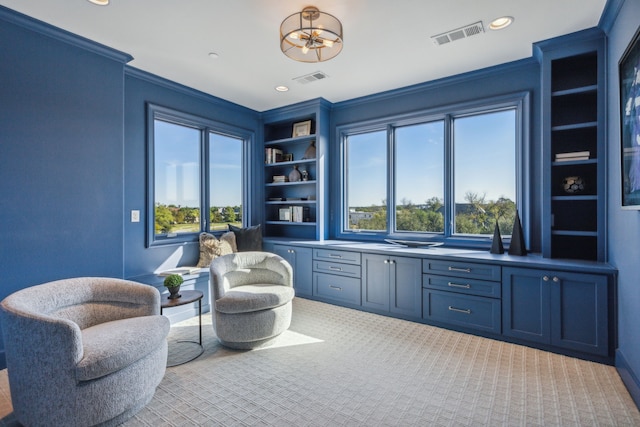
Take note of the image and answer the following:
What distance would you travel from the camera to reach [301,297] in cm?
456

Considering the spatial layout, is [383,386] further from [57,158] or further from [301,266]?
[57,158]

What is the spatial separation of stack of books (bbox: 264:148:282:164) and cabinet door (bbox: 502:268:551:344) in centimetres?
357

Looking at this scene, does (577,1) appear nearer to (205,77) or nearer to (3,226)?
(205,77)

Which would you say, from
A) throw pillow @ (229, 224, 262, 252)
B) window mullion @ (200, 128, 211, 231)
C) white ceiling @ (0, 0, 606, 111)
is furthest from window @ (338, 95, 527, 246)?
window mullion @ (200, 128, 211, 231)

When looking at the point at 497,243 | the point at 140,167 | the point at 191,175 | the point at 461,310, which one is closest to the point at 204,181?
the point at 191,175

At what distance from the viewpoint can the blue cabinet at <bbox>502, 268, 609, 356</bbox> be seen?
261 cm

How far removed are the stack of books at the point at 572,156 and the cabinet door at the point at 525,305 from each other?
3.55 feet

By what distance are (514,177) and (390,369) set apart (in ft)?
8.17

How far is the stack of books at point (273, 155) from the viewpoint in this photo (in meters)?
5.21

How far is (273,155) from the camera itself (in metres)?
5.21

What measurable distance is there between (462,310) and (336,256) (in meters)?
1.59

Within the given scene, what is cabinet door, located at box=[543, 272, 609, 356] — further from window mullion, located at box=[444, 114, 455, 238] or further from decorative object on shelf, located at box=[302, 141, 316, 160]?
decorative object on shelf, located at box=[302, 141, 316, 160]

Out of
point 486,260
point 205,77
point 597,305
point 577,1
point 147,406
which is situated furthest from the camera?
point 205,77

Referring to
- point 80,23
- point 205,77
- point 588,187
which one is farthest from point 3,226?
point 588,187
